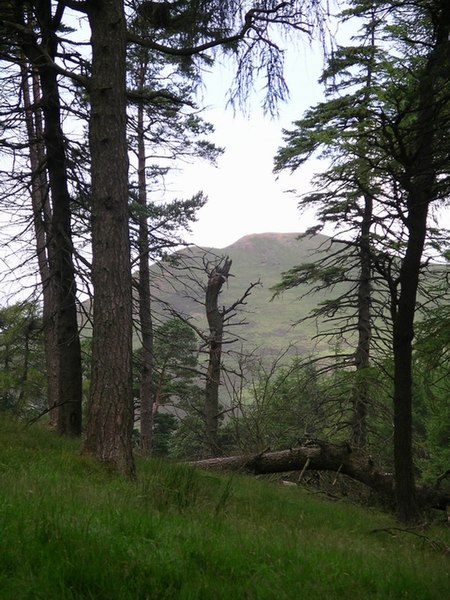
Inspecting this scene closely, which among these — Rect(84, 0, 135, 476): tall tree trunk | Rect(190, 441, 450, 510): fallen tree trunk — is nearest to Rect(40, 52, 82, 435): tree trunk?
Rect(84, 0, 135, 476): tall tree trunk

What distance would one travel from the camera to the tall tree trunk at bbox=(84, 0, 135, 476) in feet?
20.5

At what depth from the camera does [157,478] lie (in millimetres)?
5559

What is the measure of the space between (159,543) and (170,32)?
763 cm

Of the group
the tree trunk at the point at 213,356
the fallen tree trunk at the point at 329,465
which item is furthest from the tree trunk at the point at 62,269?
the tree trunk at the point at 213,356

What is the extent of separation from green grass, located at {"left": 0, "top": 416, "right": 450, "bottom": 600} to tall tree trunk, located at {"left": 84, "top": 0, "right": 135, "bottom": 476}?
32.5 inches

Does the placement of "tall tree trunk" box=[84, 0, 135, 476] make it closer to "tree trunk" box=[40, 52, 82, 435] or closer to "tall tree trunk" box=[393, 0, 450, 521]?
"tree trunk" box=[40, 52, 82, 435]

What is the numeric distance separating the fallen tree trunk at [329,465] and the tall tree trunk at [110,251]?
3.88m

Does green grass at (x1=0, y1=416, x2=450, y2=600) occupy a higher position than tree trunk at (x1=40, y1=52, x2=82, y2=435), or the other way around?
tree trunk at (x1=40, y1=52, x2=82, y2=435)

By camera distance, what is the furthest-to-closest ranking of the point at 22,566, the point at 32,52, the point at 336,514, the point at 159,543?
1. the point at 32,52
2. the point at 336,514
3. the point at 159,543
4. the point at 22,566

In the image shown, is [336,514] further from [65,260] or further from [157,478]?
[65,260]

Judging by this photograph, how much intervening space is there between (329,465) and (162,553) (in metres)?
7.94

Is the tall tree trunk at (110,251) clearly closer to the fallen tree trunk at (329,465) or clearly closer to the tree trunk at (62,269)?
the tree trunk at (62,269)

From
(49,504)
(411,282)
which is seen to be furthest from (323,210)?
(49,504)

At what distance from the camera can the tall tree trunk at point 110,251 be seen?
20.5 feet
